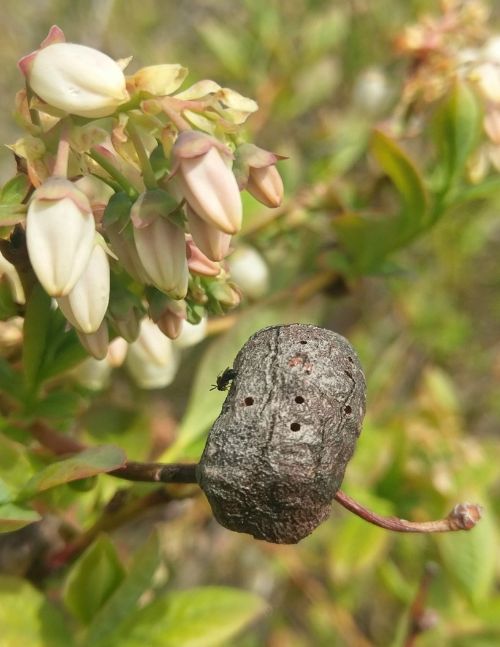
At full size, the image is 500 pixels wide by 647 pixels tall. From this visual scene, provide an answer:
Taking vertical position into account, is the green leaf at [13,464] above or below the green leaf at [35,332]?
below

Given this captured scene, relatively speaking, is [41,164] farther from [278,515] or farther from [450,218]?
[450,218]

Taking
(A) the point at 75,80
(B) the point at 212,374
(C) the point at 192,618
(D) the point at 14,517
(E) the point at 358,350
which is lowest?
(E) the point at 358,350

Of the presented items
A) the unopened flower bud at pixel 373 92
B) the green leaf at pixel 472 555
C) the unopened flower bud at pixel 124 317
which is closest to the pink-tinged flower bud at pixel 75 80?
the unopened flower bud at pixel 124 317

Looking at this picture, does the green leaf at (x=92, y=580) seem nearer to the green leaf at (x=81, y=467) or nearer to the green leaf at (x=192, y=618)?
the green leaf at (x=192, y=618)

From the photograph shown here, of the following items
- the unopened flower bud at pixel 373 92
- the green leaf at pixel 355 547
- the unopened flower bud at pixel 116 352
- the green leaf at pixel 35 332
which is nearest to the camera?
the green leaf at pixel 35 332

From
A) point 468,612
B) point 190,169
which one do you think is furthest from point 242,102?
point 468,612

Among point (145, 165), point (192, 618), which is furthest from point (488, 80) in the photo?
point (192, 618)

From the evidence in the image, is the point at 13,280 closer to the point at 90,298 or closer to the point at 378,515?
the point at 90,298
